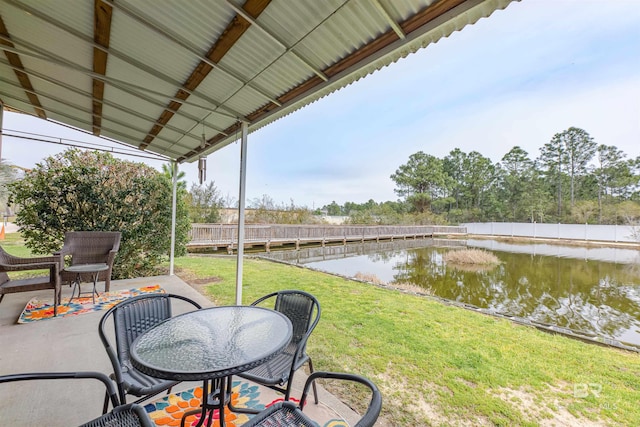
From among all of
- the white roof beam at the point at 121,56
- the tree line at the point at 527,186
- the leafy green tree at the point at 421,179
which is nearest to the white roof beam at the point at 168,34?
the white roof beam at the point at 121,56

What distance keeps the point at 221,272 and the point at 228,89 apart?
4.42m

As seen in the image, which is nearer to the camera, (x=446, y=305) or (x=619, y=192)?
(x=446, y=305)

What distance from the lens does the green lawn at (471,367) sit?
1736mm

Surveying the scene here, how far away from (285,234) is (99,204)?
28.3 ft

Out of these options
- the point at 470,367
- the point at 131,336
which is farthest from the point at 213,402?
the point at 470,367

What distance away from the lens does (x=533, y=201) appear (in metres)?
27.6

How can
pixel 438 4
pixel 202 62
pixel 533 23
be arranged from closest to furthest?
pixel 438 4 < pixel 202 62 < pixel 533 23

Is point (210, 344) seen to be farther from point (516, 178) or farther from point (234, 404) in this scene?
point (516, 178)

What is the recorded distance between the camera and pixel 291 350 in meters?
1.73

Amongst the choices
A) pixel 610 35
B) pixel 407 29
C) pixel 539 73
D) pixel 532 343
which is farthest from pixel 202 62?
pixel 539 73

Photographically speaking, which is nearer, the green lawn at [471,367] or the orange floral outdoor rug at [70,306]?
the green lawn at [471,367]

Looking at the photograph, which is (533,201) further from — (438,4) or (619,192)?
(438,4)

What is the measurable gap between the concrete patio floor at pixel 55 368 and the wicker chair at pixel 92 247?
82cm

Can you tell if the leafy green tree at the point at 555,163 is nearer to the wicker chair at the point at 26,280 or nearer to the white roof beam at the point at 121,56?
Result: the white roof beam at the point at 121,56
